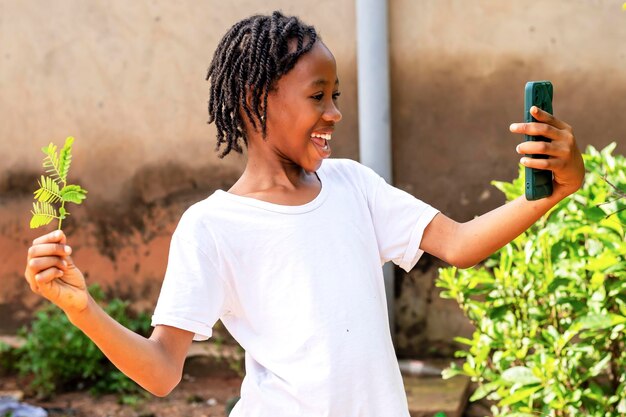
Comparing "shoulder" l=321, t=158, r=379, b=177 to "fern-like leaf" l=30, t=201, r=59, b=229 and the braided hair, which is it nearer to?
the braided hair

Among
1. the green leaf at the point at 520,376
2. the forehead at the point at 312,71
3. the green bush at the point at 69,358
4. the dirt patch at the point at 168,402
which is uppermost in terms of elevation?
the forehead at the point at 312,71

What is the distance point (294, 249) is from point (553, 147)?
0.59 m

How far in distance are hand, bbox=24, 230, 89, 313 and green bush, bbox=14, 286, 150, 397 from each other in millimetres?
3403

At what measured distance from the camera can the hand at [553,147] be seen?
2004mm

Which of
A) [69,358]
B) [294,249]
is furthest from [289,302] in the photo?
[69,358]

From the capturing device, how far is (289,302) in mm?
2232

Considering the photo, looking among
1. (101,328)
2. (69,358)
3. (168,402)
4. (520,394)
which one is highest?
(101,328)

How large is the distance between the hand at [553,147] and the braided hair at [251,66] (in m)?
0.58

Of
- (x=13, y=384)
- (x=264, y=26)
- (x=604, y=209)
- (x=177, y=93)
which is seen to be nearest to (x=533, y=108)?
(x=264, y=26)

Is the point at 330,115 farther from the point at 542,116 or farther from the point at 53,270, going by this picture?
A: the point at 53,270

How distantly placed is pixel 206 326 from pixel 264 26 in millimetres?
712

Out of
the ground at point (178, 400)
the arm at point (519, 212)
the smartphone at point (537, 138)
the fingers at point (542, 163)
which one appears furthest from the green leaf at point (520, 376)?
the ground at point (178, 400)

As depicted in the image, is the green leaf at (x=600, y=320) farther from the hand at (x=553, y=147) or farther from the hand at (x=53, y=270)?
the hand at (x=53, y=270)

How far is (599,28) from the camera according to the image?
479cm
